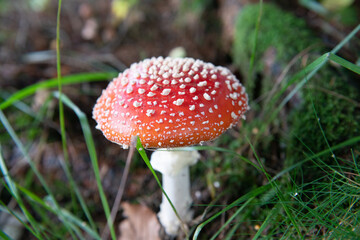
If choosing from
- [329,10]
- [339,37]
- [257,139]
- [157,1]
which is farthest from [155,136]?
[157,1]

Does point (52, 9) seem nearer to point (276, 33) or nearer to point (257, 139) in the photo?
point (276, 33)

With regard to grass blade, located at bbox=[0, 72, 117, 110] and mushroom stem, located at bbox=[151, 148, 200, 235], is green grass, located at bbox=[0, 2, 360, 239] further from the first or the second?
mushroom stem, located at bbox=[151, 148, 200, 235]

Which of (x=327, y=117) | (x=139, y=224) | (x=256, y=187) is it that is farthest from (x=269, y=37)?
(x=139, y=224)

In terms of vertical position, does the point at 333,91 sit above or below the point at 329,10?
below

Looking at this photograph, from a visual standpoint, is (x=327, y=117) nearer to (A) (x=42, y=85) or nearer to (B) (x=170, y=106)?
(B) (x=170, y=106)

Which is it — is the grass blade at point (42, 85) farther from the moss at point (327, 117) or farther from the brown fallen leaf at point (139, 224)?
the moss at point (327, 117)

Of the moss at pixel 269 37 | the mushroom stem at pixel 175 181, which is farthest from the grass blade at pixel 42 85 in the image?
the moss at pixel 269 37

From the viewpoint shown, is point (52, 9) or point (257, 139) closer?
point (257, 139)

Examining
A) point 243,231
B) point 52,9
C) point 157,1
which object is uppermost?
point 52,9
